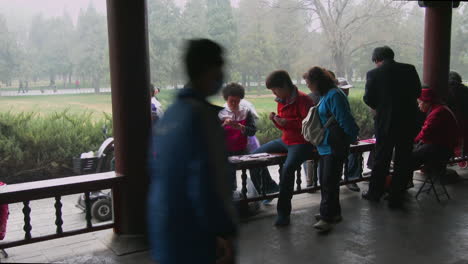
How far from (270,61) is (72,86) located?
601 cm

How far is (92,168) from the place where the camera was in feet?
22.6

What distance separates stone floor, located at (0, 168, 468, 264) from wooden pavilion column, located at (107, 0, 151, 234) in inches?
15.4

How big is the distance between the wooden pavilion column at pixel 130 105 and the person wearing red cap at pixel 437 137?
3.57 meters

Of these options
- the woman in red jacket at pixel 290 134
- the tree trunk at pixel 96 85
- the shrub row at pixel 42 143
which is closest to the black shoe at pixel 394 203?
the woman in red jacket at pixel 290 134

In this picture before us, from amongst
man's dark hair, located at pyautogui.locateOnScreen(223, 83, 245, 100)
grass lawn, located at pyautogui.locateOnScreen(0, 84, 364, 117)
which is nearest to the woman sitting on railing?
man's dark hair, located at pyautogui.locateOnScreen(223, 83, 245, 100)

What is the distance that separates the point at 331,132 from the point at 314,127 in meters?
0.18

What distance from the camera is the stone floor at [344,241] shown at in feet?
13.9

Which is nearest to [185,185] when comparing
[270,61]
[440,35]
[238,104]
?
[238,104]

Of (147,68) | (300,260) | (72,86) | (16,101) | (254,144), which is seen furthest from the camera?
(72,86)

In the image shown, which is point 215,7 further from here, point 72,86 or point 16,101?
point 16,101

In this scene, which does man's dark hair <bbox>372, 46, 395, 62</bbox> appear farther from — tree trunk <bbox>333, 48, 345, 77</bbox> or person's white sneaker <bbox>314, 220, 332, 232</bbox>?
tree trunk <bbox>333, 48, 345, 77</bbox>

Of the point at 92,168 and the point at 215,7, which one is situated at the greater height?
the point at 215,7

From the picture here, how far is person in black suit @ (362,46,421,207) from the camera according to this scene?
5.52 meters

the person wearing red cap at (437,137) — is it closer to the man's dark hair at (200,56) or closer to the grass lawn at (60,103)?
the grass lawn at (60,103)
